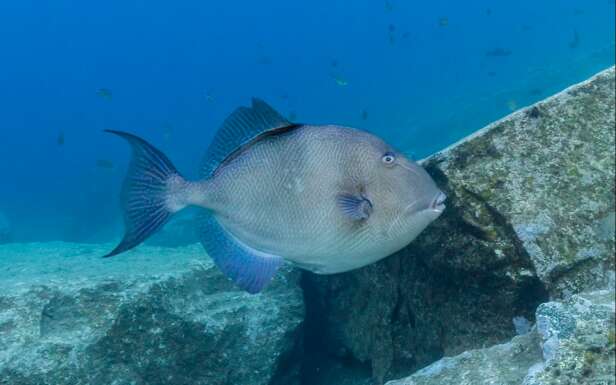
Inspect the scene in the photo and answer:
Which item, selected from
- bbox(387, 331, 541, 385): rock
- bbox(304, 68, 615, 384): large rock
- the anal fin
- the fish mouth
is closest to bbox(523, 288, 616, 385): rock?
bbox(387, 331, 541, 385): rock

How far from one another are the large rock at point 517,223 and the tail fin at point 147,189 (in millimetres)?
1432

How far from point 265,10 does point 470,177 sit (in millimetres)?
139733

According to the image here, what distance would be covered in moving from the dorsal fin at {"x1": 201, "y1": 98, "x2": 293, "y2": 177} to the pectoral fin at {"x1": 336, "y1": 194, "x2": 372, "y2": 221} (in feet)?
1.27

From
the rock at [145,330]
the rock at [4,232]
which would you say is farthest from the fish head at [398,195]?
the rock at [4,232]

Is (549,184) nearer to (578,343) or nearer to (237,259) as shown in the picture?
(578,343)

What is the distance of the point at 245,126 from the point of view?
204 centimetres

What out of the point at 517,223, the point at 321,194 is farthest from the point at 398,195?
the point at 517,223

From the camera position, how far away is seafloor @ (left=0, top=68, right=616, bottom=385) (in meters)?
2.07

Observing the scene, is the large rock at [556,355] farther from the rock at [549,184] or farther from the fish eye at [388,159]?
the fish eye at [388,159]

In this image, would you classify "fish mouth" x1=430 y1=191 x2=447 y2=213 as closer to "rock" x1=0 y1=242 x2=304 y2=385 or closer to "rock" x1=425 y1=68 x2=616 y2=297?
"rock" x1=425 y1=68 x2=616 y2=297

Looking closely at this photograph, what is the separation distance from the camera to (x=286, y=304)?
3.95 metres

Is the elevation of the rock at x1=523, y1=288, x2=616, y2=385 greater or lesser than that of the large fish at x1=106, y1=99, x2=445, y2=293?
lesser

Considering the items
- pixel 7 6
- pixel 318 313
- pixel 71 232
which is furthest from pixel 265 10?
pixel 318 313

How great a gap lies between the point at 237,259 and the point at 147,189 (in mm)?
477
